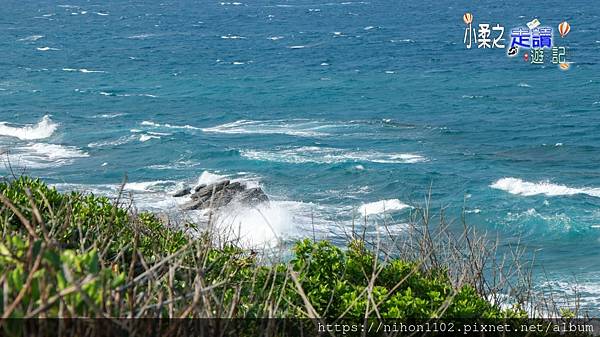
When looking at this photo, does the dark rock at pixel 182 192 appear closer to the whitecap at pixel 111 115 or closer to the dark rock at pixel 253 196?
the dark rock at pixel 253 196

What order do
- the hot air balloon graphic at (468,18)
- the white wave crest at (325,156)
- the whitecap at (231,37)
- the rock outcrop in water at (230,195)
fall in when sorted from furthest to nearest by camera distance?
the hot air balloon graphic at (468,18), the whitecap at (231,37), the white wave crest at (325,156), the rock outcrop in water at (230,195)

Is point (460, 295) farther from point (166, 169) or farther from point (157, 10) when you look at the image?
point (157, 10)

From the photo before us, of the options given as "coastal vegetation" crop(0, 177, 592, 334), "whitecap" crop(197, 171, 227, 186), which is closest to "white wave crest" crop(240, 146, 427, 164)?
"whitecap" crop(197, 171, 227, 186)

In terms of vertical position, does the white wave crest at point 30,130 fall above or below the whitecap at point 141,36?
below

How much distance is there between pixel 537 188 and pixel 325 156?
1031 cm

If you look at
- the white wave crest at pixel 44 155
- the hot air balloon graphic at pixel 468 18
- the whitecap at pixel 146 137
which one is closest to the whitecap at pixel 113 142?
the whitecap at pixel 146 137

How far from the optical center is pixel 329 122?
2009 inches

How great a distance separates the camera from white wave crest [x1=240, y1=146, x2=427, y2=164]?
42656 mm

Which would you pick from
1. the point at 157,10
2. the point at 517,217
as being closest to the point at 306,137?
the point at 517,217

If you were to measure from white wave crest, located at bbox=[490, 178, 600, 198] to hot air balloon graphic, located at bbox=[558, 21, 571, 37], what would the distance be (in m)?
50.8

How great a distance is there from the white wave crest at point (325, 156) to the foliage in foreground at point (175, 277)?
31312 millimetres

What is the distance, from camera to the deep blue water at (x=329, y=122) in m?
36.9

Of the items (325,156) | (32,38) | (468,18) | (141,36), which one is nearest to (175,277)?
(325,156)

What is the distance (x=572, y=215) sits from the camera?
3494 centimetres
